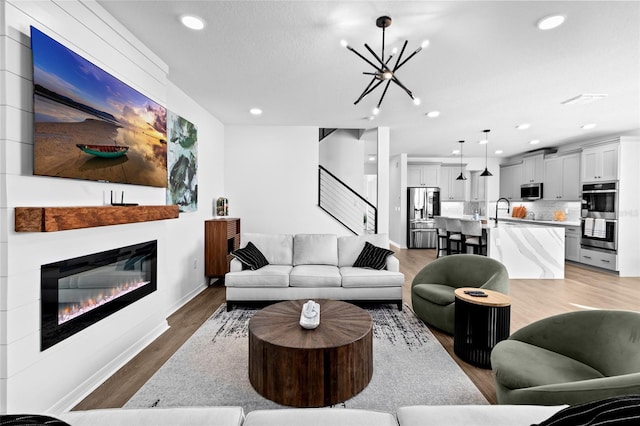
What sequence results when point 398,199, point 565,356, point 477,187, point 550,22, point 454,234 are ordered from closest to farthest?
point 565,356 < point 550,22 < point 454,234 < point 398,199 < point 477,187

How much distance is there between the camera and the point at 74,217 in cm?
186

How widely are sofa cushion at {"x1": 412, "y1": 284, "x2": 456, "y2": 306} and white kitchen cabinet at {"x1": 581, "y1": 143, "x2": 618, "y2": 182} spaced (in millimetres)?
5095

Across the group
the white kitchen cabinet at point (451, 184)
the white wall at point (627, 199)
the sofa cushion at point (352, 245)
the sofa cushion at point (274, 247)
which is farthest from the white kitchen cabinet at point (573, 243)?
the sofa cushion at point (274, 247)

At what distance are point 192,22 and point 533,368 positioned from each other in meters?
3.32

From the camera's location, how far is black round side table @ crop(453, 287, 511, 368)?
240 cm

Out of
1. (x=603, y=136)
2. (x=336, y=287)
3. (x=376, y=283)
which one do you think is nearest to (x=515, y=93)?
(x=376, y=283)

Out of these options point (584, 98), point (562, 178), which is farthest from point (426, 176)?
point (584, 98)

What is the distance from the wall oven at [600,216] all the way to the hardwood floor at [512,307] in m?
0.59

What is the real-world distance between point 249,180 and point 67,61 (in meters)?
3.64

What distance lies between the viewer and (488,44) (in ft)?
8.67

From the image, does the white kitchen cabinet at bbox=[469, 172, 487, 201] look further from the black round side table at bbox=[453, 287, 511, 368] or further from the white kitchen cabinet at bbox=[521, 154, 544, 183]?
the black round side table at bbox=[453, 287, 511, 368]

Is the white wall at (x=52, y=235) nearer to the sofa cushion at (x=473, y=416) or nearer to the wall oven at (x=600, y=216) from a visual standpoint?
the sofa cushion at (x=473, y=416)

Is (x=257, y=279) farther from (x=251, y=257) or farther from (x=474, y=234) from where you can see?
(x=474, y=234)

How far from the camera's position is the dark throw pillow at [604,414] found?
665 millimetres
